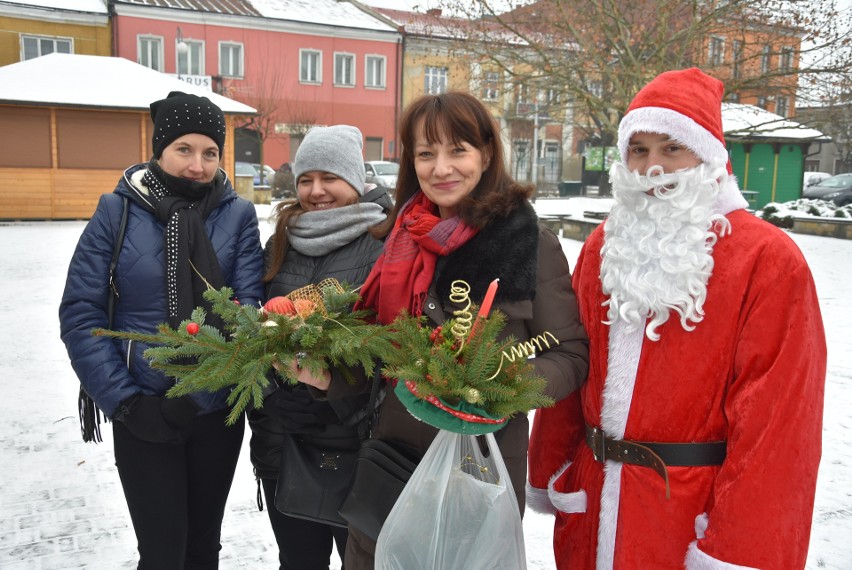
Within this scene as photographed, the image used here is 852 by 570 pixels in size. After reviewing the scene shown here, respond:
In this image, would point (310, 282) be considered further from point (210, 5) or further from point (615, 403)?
point (210, 5)

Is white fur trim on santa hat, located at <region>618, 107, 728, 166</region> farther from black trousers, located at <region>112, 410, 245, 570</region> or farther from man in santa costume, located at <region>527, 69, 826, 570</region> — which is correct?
black trousers, located at <region>112, 410, 245, 570</region>

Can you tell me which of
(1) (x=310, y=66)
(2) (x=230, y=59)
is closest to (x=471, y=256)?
(2) (x=230, y=59)

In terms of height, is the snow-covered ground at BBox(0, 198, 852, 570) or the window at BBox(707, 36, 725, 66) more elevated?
the window at BBox(707, 36, 725, 66)

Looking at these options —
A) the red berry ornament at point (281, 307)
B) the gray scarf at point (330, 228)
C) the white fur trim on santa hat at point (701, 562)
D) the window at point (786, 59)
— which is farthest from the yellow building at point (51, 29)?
the white fur trim on santa hat at point (701, 562)

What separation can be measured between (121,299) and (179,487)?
671 millimetres

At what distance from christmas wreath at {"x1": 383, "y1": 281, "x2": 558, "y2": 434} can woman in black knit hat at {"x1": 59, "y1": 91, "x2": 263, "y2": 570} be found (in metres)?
1.04

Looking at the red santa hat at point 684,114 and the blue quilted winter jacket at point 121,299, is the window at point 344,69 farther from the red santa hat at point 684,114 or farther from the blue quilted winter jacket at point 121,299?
the red santa hat at point 684,114

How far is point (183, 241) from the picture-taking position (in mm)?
2486

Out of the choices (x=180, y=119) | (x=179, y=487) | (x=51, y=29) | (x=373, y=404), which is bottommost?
(x=179, y=487)

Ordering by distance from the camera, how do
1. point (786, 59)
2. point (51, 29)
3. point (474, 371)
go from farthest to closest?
1. point (51, 29)
2. point (786, 59)
3. point (474, 371)

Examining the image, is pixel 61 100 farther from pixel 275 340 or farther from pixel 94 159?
pixel 275 340

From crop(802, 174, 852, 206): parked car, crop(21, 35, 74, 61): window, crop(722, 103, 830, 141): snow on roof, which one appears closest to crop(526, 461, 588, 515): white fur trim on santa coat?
crop(722, 103, 830, 141): snow on roof

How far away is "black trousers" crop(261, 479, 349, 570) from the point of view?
8.86 ft

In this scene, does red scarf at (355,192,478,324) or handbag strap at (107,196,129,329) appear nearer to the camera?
red scarf at (355,192,478,324)
